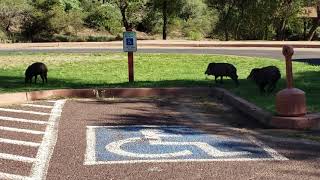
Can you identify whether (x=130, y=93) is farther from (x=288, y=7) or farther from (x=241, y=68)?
(x=288, y=7)

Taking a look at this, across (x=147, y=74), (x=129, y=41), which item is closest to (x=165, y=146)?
(x=129, y=41)

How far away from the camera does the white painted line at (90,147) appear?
6.42 m

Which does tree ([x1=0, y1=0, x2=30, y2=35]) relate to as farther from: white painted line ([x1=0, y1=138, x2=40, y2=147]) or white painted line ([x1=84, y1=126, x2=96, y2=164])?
white painted line ([x1=0, y1=138, x2=40, y2=147])

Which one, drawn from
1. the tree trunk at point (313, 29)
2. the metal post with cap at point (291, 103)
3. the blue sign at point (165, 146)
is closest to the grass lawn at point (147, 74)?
the metal post with cap at point (291, 103)

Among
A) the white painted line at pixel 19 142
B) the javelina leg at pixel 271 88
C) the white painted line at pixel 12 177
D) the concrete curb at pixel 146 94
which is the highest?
the javelina leg at pixel 271 88

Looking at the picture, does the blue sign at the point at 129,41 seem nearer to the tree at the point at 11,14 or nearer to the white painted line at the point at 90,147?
the white painted line at the point at 90,147

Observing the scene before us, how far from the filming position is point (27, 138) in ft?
24.8

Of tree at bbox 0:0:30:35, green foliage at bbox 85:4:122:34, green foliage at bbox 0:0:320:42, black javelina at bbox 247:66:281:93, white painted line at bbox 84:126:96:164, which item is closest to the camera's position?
white painted line at bbox 84:126:96:164

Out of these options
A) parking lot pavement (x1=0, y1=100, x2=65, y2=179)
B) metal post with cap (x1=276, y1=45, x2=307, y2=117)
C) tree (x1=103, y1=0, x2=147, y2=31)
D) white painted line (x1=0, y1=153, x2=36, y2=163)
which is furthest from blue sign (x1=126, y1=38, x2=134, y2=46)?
tree (x1=103, y1=0, x2=147, y2=31)

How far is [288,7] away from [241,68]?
63.7 feet

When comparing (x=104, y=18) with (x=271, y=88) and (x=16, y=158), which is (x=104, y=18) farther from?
(x=16, y=158)

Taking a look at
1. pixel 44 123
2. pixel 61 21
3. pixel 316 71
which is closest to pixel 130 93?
pixel 44 123

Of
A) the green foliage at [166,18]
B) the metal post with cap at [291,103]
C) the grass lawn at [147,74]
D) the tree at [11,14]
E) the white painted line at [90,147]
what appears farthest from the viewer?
the tree at [11,14]

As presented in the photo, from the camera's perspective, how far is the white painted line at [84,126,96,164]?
21.1 feet
